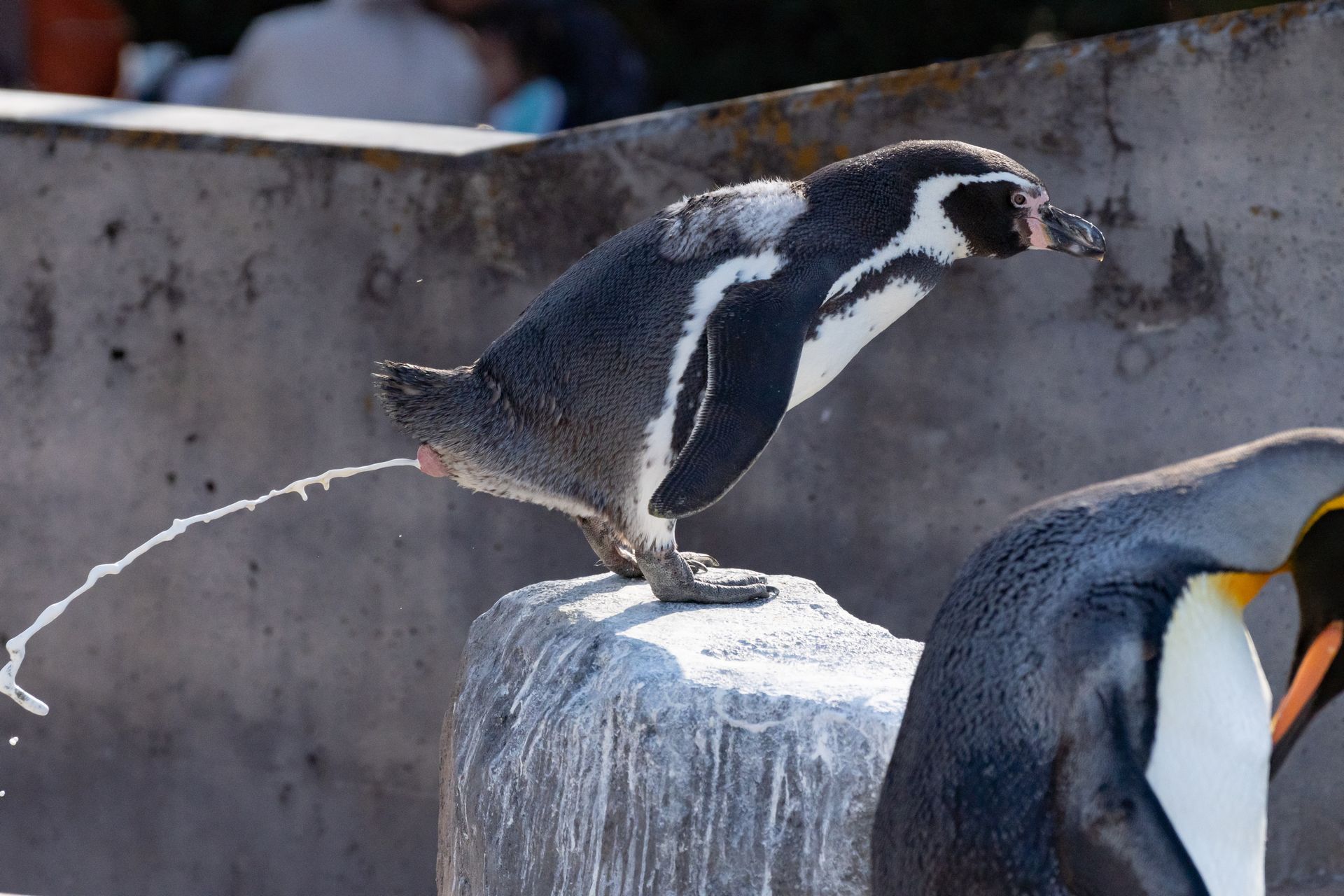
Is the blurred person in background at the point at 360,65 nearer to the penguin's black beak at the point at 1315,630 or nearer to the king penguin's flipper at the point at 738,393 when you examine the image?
the king penguin's flipper at the point at 738,393

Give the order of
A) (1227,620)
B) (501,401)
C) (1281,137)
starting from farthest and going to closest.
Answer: (1281,137)
(501,401)
(1227,620)

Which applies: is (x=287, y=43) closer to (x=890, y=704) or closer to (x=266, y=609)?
(x=266, y=609)

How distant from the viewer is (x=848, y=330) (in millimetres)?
2451

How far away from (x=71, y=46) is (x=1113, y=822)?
4364mm

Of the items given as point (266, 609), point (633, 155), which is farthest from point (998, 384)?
point (266, 609)

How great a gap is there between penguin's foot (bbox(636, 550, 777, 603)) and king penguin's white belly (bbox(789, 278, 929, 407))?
0.99 ft

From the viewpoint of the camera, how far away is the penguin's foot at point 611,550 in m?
2.60

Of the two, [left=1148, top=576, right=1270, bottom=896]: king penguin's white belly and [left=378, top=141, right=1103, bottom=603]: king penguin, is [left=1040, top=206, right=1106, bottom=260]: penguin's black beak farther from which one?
[left=1148, top=576, right=1270, bottom=896]: king penguin's white belly

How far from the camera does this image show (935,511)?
3320 millimetres

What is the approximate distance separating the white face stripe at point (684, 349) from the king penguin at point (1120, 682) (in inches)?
32.9

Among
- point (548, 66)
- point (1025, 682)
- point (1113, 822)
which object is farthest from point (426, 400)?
point (548, 66)

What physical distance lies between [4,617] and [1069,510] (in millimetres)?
2615

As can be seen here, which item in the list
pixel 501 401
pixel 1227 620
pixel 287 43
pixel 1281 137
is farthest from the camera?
pixel 287 43

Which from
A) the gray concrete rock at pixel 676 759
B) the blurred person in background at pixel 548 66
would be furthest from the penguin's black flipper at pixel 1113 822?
the blurred person in background at pixel 548 66
